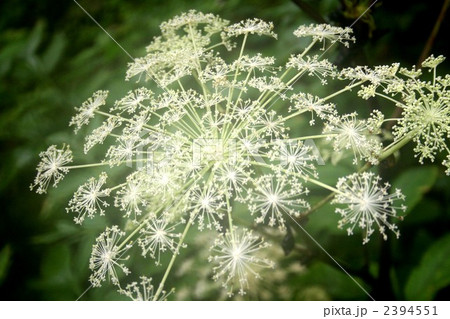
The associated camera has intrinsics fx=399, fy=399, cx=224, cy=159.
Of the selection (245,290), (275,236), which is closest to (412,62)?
(275,236)

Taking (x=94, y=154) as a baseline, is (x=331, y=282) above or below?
below

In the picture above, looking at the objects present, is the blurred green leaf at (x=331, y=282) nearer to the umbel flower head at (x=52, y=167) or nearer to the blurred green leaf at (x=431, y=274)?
the blurred green leaf at (x=431, y=274)

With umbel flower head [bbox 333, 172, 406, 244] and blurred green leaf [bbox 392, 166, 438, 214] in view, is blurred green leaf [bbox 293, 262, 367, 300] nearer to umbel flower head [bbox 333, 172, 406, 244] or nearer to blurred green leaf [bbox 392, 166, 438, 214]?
umbel flower head [bbox 333, 172, 406, 244]

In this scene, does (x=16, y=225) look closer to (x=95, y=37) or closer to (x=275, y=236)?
(x=95, y=37)

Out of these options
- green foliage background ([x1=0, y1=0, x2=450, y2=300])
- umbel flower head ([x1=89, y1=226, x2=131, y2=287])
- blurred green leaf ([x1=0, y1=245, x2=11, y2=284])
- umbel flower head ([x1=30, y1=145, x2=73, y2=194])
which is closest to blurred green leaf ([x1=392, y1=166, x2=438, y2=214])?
green foliage background ([x1=0, y1=0, x2=450, y2=300])

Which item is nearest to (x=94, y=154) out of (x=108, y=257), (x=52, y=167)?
(x=52, y=167)

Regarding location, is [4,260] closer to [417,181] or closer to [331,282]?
[331,282]
